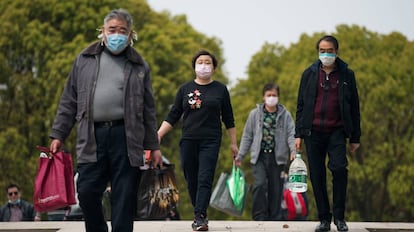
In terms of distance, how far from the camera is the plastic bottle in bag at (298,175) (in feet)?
41.9

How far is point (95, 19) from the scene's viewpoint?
4434cm

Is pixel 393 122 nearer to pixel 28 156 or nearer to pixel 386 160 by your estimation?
pixel 386 160

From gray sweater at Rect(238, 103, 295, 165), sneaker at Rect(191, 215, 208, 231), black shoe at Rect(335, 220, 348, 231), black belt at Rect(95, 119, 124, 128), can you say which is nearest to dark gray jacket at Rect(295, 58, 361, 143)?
black shoe at Rect(335, 220, 348, 231)

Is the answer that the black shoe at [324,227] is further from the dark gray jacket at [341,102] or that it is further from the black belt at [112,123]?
the black belt at [112,123]

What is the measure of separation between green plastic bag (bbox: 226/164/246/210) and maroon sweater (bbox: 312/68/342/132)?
3.94m

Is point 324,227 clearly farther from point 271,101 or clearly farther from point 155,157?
point 271,101

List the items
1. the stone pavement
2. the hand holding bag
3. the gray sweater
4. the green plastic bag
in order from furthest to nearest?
the green plastic bag < the gray sweater < the hand holding bag < the stone pavement

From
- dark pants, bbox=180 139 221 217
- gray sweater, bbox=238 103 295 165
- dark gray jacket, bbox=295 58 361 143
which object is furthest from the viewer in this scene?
gray sweater, bbox=238 103 295 165

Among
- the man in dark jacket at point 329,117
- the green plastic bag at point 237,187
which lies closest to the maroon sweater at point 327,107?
the man in dark jacket at point 329,117

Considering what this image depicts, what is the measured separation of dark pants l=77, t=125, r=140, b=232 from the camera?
9.45m

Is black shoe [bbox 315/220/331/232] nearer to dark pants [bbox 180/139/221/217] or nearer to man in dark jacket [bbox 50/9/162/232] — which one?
dark pants [bbox 180/139/221/217]

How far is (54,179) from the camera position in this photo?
10.1m

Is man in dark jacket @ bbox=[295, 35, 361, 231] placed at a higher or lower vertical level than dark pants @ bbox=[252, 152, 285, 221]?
higher

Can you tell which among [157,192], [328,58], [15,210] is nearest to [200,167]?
[328,58]
